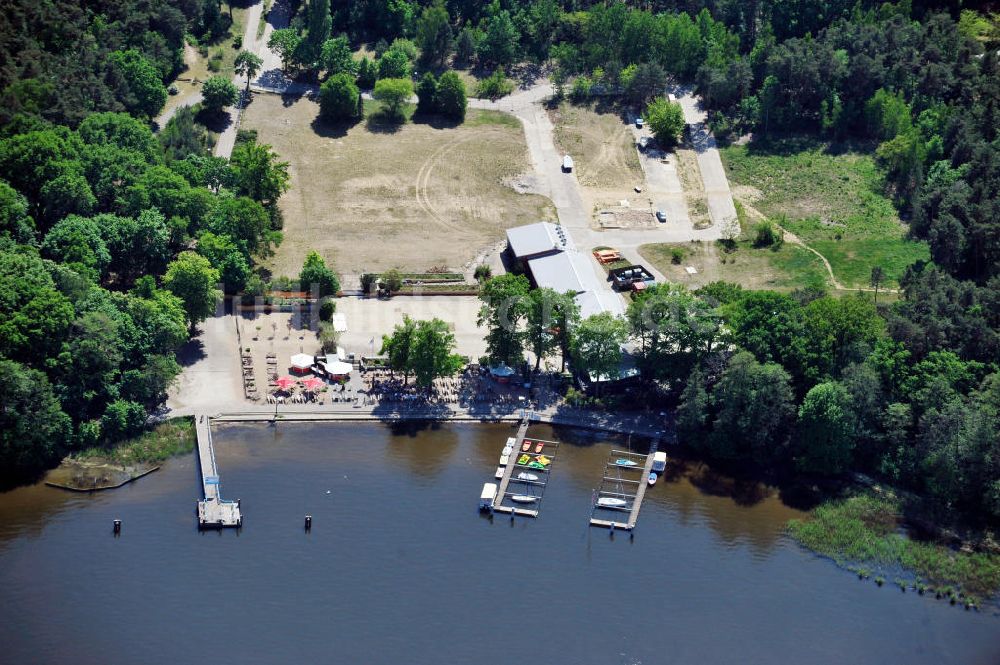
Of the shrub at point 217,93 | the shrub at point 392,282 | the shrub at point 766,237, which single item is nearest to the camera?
the shrub at point 392,282

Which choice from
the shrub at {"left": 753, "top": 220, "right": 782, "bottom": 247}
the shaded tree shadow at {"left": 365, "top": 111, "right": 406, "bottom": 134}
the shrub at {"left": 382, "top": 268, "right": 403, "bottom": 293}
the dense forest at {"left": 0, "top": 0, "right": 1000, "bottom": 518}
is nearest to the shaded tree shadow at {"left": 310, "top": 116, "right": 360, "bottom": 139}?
the shaded tree shadow at {"left": 365, "top": 111, "right": 406, "bottom": 134}

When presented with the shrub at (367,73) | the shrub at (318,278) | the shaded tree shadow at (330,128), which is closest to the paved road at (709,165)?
the shrub at (367,73)

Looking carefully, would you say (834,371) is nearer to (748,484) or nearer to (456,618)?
(748,484)

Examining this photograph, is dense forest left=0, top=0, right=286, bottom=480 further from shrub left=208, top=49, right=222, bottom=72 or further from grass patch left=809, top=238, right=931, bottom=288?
grass patch left=809, top=238, right=931, bottom=288

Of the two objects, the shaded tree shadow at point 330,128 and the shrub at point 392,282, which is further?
the shaded tree shadow at point 330,128

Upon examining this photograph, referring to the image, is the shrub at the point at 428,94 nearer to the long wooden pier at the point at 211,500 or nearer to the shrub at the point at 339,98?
the shrub at the point at 339,98

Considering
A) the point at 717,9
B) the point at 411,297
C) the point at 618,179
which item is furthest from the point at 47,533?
the point at 717,9
